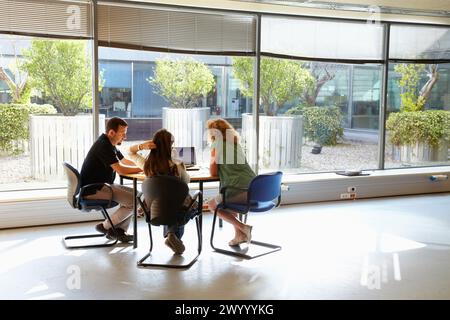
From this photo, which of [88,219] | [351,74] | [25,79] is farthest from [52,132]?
[351,74]

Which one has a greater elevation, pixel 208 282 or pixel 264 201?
pixel 264 201

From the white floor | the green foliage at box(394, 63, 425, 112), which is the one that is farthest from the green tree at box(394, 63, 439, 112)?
the white floor

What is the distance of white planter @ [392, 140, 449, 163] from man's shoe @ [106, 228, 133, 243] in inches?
191

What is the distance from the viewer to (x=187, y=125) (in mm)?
6934

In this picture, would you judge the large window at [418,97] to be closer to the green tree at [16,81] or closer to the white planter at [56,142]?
the white planter at [56,142]

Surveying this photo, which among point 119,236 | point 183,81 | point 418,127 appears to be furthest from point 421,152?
point 119,236

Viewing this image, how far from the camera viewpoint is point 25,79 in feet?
19.8

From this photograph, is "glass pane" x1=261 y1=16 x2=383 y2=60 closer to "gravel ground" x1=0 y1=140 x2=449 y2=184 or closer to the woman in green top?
"gravel ground" x1=0 y1=140 x2=449 y2=184

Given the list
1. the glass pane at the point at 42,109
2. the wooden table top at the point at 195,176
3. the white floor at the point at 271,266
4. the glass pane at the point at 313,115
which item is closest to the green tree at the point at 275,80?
the glass pane at the point at 313,115

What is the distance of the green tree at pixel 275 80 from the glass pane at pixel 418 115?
1.63 meters

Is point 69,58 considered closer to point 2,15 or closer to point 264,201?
point 2,15

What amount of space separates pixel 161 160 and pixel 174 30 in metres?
2.60

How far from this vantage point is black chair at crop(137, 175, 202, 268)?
4418 millimetres
